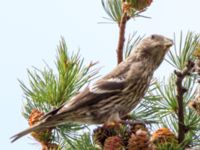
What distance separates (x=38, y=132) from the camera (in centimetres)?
260

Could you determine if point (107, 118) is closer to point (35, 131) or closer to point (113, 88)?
point (113, 88)

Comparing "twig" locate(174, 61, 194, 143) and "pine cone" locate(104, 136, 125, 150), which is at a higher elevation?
"twig" locate(174, 61, 194, 143)

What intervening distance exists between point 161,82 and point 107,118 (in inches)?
16.1

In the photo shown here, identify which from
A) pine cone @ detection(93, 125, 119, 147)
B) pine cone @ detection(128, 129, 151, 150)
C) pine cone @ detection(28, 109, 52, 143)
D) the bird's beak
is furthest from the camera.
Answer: the bird's beak

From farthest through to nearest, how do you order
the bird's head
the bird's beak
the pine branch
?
the bird's head
the bird's beak
the pine branch

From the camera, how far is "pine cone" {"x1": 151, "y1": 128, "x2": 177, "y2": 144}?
2191 mm

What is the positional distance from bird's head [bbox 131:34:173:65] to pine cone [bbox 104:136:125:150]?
0.80 metres

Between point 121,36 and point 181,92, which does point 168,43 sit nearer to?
point 121,36

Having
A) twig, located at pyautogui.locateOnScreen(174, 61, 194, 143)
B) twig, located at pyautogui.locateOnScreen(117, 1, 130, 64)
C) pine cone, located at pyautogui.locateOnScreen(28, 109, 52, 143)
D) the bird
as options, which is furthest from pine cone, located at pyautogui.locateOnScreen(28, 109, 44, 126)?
twig, located at pyautogui.locateOnScreen(174, 61, 194, 143)

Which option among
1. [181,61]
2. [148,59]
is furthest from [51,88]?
[148,59]

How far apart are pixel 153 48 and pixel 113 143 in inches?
43.8

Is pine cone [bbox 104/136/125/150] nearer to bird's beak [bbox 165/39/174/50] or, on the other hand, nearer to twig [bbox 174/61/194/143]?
twig [bbox 174/61/194/143]

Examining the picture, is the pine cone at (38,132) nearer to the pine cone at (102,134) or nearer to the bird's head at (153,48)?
the pine cone at (102,134)

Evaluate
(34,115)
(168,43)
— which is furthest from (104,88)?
(34,115)
